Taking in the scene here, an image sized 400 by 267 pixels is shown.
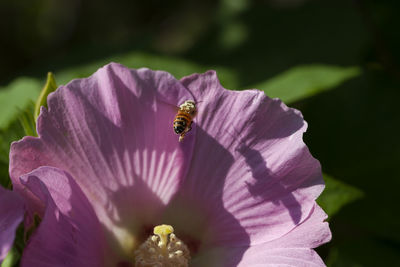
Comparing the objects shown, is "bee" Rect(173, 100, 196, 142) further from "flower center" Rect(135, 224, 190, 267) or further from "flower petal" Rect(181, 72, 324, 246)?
"flower center" Rect(135, 224, 190, 267)

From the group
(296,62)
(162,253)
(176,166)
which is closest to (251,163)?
(176,166)

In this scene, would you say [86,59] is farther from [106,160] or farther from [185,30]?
[106,160]

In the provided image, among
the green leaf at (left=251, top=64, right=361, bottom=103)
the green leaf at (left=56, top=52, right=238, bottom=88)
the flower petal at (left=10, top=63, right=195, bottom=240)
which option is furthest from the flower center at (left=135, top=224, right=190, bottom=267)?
the green leaf at (left=56, top=52, right=238, bottom=88)

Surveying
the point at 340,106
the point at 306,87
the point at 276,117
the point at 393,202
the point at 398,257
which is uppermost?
the point at 276,117

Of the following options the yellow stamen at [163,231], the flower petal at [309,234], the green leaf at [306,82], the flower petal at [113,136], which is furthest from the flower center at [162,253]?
the green leaf at [306,82]

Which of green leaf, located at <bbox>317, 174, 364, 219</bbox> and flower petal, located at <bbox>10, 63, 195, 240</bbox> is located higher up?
flower petal, located at <bbox>10, 63, 195, 240</bbox>

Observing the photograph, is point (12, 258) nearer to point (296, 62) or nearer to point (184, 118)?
point (184, 118)

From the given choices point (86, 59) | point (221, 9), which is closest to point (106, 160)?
point (86, 59)

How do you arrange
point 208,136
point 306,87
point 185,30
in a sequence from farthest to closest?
1. point 185,30
2. point 306,87
3. point 208,136

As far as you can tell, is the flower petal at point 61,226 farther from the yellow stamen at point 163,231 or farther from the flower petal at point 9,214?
the yellow stamen at point 163,231
